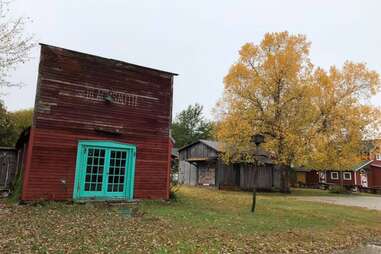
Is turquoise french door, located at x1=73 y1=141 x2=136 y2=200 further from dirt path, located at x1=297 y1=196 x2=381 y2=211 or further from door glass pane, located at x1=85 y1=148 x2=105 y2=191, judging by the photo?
dirt path, located at x1=297 y1=196 x2=381 y2=211

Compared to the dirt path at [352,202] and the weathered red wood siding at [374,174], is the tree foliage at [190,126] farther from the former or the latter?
the dirt path at [352,202]

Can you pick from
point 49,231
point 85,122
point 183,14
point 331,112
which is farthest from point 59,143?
point 331,112

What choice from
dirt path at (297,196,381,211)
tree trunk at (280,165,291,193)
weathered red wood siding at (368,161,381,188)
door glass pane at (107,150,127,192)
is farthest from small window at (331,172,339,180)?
door glass pane at (107,150,127,192)

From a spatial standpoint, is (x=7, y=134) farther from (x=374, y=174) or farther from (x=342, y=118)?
(x=374, y=174)

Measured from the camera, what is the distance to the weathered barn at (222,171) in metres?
24.5

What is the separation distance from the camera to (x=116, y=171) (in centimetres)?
1142

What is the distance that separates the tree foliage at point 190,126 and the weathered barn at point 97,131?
3895cm

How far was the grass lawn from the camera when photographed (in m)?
5.63

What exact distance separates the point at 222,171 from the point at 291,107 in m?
7.70

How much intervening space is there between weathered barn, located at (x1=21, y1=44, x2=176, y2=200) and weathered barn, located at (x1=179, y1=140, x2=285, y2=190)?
1200 centimetres

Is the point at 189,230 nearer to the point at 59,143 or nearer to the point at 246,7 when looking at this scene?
the point at 59,143

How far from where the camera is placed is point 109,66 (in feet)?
38.8

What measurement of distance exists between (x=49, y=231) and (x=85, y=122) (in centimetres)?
529

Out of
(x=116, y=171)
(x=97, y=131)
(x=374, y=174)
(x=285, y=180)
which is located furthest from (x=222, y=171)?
(x=374, y=174)
